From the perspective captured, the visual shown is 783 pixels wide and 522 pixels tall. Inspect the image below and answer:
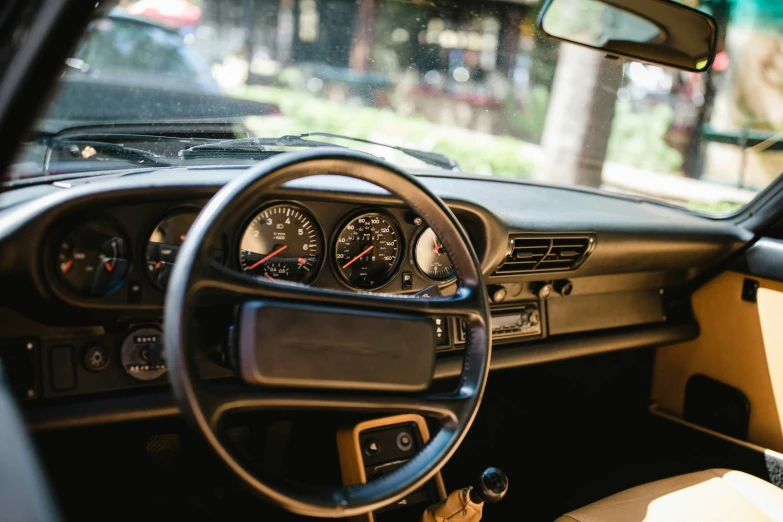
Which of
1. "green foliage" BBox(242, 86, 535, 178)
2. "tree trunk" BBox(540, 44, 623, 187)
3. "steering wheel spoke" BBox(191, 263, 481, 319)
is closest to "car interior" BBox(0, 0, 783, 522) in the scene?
"steering wheel spoke" BBox(191, 263, 481, 319)

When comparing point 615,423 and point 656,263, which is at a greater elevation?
point 656,263

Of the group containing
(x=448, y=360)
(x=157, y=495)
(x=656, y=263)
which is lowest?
(x=157, y=495)

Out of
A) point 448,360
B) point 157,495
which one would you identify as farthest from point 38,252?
point 448,360

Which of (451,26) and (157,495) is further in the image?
(451,26)

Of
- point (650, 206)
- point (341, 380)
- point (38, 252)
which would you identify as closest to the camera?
point (341, 380)

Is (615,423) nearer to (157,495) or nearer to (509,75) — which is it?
(157,495)

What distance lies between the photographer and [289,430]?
7.89 ft

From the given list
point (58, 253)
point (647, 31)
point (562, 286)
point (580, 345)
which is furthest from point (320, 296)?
point (647, 31)

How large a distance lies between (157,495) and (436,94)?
252 inches

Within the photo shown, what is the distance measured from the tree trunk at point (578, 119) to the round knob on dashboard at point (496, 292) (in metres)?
1.66

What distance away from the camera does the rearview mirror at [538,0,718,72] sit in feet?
8.04

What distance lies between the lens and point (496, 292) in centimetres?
251

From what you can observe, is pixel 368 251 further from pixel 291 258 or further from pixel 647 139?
pixel 647 139

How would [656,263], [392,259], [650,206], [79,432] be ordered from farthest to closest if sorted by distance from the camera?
1. [650,206]
2. [656,263]
3. [392,259]
4. [79,432]
